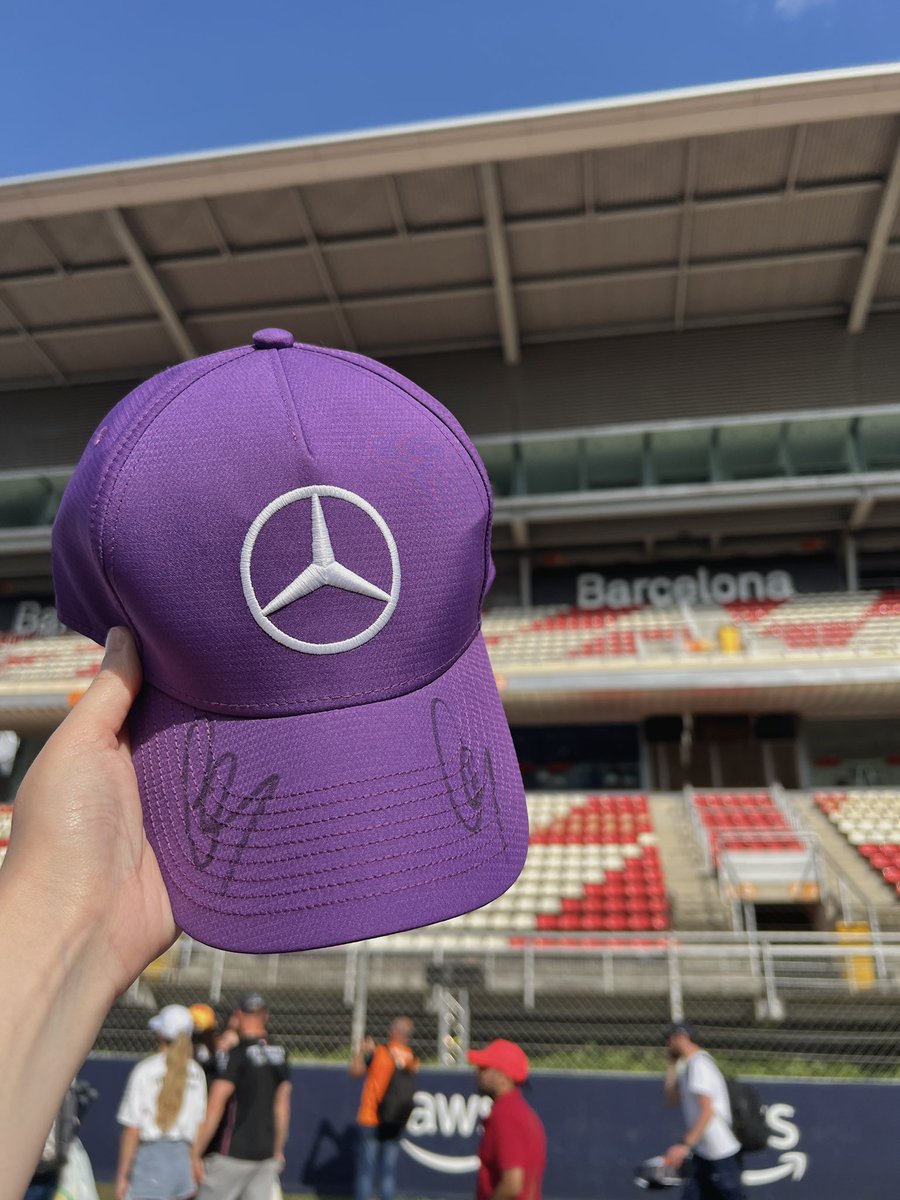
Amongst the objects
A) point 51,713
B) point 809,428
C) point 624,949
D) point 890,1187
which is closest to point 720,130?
point 809,428

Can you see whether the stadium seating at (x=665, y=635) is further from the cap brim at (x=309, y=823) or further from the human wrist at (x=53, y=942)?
the human wrist at (x=53, y=942)

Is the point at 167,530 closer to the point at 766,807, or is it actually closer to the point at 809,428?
the point at 766,807

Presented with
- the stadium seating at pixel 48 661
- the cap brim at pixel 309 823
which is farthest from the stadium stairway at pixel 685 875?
the stadium seating at pixel 48 661

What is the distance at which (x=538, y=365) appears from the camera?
1842 centimetres

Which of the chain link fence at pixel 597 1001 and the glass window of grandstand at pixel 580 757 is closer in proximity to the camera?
the chain link fence at pixel 597 1001

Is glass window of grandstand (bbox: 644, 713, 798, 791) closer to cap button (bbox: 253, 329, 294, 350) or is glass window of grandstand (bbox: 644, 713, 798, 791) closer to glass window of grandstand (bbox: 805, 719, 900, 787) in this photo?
glass window of grandstand (bbox: 805, 719, 900, 787)

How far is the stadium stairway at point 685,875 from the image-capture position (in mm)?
9367

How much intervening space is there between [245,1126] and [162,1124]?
1.51 ft

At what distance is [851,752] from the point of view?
616 inches

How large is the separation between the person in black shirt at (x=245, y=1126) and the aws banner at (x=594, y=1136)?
1777mm

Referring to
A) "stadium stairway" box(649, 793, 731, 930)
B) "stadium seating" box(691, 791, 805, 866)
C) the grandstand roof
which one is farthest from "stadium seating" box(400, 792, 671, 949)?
the grandstand roof

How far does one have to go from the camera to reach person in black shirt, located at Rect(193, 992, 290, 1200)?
4859 mm

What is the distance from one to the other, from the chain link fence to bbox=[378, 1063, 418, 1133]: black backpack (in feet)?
4.57

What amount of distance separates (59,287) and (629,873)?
15.5 m
